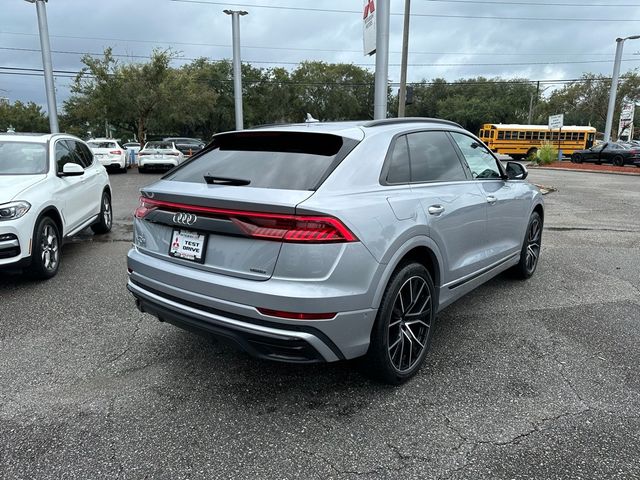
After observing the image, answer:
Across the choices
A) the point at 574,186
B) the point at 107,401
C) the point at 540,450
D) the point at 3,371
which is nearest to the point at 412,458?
the point at 540,450

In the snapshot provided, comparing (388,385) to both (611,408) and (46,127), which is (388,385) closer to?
(611,408)

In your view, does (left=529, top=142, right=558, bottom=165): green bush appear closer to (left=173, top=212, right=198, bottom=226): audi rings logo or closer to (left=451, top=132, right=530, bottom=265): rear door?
(left=451, top=132, right=530, bottom=265): rear door

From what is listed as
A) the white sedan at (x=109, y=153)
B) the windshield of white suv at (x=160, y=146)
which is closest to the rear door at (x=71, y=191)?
the windshield of white suv at (x=160, y=146)

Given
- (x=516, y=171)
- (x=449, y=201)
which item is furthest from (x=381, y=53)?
(x=449, y=201)

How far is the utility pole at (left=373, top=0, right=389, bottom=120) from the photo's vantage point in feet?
31.1

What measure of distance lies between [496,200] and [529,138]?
3760 centimetres

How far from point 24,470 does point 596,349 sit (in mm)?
3855

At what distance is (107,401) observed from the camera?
2980 millimetres

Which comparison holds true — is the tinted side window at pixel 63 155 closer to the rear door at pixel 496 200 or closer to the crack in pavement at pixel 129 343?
the crack in pavement at pixel 129 343

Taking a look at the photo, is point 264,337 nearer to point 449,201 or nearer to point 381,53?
point 449,201

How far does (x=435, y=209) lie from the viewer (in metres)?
3.31

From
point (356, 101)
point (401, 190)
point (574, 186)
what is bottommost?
point (574, 186)

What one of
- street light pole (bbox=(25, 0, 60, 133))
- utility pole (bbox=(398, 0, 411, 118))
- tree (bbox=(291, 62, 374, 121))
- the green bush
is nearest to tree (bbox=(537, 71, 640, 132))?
tree (bbox=(291, 62, 374, 121))

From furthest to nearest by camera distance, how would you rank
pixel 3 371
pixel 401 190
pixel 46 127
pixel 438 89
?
pixel 438 89, pixel 46 127, pixel 3 371, pixel 401 190
